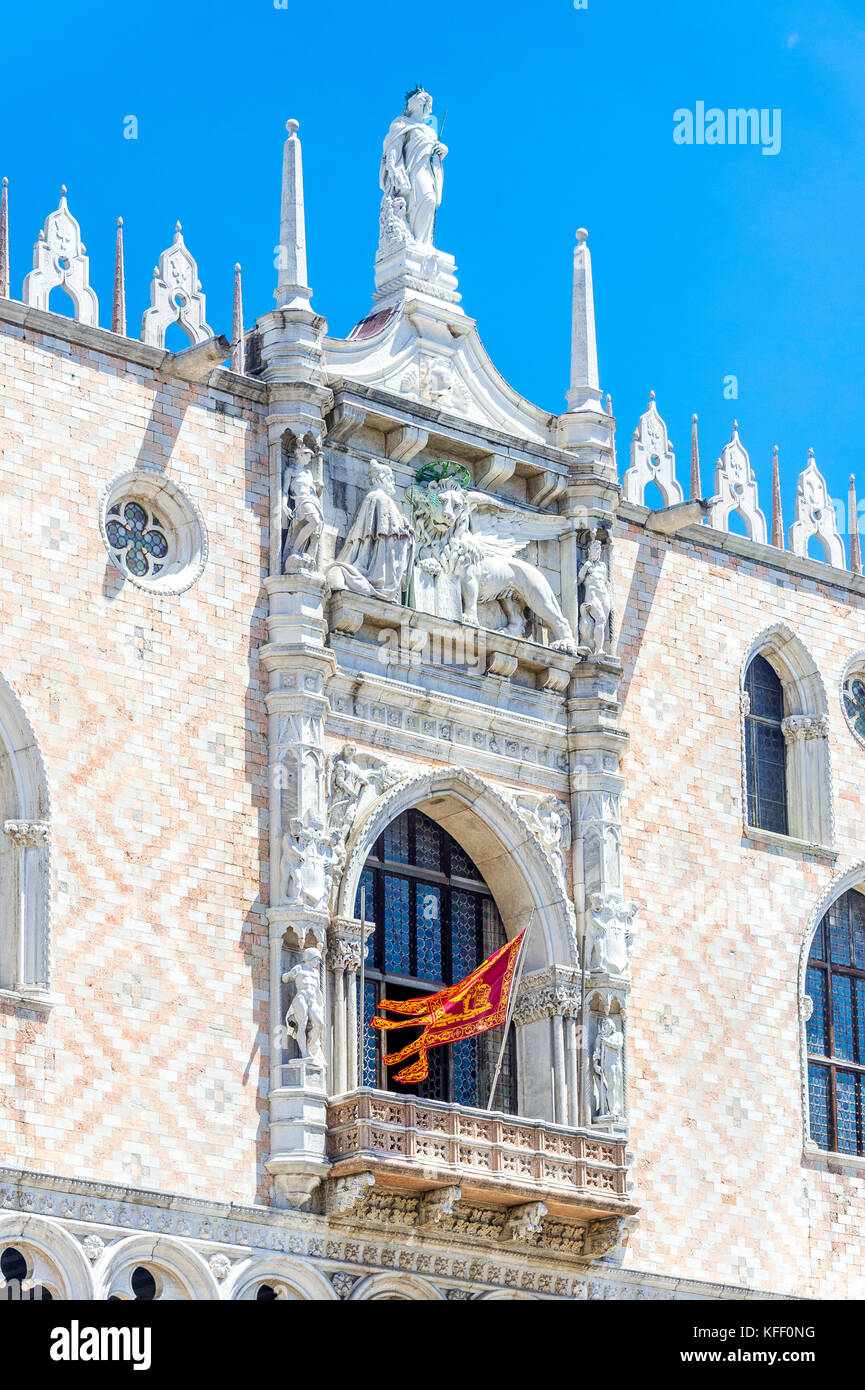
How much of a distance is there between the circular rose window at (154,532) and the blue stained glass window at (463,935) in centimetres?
554

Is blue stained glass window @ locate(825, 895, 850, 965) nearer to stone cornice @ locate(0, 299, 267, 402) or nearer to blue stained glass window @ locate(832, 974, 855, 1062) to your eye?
blue stained glass window @ locate(832, 974, 855, 1062)

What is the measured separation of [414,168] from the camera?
44812 mm

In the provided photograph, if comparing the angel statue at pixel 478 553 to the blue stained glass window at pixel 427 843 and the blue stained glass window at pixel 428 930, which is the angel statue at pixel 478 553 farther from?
the blue stained glass window at pixel 428 930

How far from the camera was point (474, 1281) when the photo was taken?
1592 inches

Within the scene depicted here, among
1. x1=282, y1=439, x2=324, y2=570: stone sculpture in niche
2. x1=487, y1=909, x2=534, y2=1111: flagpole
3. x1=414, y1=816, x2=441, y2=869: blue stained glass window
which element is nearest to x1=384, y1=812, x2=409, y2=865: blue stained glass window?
x1=414, y1=816, x2=441, y2=869: blue stained glass window

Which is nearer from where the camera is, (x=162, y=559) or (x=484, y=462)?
(x=162, y=559)

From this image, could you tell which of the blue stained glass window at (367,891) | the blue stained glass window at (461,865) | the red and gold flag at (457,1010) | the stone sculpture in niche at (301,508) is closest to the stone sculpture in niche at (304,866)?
the blue stained glass window at (367,891)

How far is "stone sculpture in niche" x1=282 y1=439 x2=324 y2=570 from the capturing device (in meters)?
41.5

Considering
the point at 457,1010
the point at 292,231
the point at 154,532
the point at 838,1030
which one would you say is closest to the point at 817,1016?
the point at 838,1030

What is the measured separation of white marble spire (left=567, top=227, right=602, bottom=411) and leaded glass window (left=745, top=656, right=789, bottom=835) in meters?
4.65
